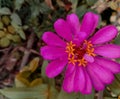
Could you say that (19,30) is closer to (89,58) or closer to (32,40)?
(32,40)

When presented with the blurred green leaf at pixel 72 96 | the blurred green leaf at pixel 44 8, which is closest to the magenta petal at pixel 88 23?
the blurred green leaf at pixel 72 96

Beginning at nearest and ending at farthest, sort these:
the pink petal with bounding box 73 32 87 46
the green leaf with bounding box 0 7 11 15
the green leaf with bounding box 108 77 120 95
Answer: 1. the pink petal with bounding box 73 32 87 46
2. the green leaf with bounding box 108 77 120 95
3. the green leaf with bounding box 0 7 11 15

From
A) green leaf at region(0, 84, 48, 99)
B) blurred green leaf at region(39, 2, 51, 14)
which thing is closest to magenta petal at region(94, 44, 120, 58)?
green leaf at region(0, 84, 48, 99)

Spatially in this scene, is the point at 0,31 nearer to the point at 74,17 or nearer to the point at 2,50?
the point at 2,50

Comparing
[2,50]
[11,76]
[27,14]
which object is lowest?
[11,76]

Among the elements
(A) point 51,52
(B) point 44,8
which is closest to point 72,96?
(A) point 51,52

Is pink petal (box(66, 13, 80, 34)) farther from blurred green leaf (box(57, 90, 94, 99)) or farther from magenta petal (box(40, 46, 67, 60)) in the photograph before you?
blurred green leaf (box(57, 90, 94, 99))

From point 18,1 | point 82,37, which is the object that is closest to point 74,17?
point 82,37
